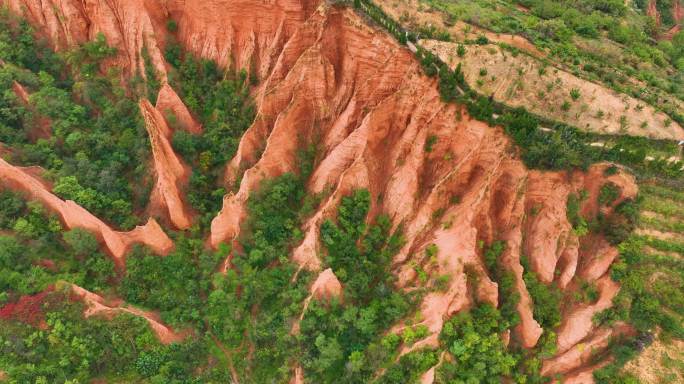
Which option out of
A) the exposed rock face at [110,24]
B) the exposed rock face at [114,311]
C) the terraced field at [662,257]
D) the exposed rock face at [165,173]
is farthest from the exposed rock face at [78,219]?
the terraced field at [662,257]

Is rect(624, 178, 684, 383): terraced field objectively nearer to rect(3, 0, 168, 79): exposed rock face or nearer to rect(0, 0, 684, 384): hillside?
rect(0, 0, 684, 384): hillside

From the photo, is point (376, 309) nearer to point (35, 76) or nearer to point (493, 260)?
point (493, 260)

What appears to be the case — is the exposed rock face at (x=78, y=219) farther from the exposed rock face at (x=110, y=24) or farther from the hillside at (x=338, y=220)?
the exposed rock face at (x=110, y=24)

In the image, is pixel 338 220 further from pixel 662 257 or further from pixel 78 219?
pixel 662 257

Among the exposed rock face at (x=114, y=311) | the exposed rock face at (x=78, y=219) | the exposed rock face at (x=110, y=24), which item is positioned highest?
the exposed rock face at (x=110, y=24)

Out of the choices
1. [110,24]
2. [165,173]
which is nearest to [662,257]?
[165,173]

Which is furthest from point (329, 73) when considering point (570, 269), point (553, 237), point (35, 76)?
point (35, 76)

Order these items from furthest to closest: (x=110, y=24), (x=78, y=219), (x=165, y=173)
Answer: (x=110, y=24) → (x=165, y=173) → (x=78, y=219)
